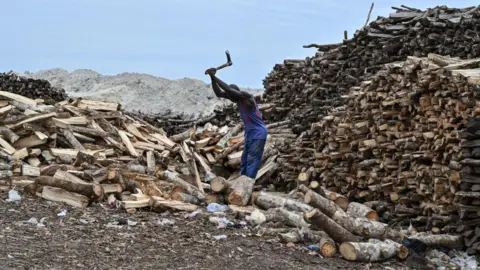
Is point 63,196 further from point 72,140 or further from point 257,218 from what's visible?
point 72,140

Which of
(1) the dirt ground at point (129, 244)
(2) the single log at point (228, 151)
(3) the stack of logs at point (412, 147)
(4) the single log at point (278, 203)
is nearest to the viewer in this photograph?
(1) the dirt ground at point (129, 244)

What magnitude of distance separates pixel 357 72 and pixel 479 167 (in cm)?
749

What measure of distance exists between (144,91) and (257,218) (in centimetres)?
2925

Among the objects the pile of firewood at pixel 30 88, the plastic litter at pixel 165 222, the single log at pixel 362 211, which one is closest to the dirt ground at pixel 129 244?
the plastic litter at pixel 165 222

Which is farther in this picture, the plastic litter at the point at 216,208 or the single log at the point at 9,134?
the single log at the point at 9,134

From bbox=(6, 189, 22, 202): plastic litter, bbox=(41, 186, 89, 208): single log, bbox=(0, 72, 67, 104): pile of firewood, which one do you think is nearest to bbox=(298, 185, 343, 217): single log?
bbox=(41, 186, 89, 208): single log

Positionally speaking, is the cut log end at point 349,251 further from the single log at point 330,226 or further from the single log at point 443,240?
the single log at point 443,240

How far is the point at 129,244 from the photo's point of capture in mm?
7152

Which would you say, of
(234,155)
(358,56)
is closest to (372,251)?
(234,155)

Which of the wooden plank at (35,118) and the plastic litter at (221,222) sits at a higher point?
the wooden plank at (35,118)

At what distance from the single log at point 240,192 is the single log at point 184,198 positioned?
505 millimetres

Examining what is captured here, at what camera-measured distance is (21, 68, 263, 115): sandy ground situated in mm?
33281

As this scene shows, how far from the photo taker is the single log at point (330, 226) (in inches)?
291

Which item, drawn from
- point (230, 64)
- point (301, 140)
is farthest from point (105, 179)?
point (301, 140)
